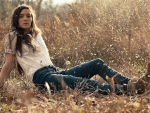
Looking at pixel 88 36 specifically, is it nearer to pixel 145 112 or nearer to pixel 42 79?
pixel 42 79

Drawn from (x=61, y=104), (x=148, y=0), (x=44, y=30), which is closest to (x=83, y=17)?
(x=44, y=30)

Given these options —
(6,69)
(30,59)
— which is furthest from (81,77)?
(6,69)

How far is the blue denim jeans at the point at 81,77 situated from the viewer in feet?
10.1

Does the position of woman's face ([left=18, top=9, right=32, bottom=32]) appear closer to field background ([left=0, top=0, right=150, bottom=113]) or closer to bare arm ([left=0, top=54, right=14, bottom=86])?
bare arm ([left=0, top=54, right=14, bottom=86])

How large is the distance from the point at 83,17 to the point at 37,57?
281cm

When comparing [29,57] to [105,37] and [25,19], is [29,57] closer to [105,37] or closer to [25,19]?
[25,19]

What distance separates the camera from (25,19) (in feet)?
12.1

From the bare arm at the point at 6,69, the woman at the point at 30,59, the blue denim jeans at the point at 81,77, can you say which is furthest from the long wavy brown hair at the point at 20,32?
the blue denim jeans at the point at 81,77

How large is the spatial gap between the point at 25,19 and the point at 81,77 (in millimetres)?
910

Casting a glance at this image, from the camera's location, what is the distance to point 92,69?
11.7 feet

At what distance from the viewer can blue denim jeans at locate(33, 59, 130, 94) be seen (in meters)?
3.08

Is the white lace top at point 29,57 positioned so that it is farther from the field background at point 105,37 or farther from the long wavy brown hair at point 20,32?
the field background at point 105,37

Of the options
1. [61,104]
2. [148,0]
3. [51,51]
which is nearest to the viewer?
[61,104]

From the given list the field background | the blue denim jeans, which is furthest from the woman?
the field background
